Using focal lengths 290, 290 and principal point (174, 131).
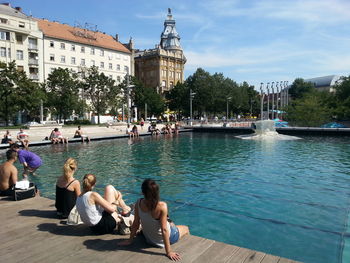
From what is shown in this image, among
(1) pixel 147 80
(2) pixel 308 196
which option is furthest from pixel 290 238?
(1) pixel 147 80

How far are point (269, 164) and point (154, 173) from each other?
20.8 ft

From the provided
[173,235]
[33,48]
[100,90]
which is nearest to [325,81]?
[100,90]

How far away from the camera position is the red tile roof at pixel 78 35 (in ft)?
209

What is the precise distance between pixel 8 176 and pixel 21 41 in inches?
2247

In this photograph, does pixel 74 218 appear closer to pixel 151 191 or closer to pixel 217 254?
pixel 151 191

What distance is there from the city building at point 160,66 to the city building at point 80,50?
18.3 m

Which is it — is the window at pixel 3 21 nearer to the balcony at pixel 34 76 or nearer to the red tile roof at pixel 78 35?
the red tile roof at pixel 78 35

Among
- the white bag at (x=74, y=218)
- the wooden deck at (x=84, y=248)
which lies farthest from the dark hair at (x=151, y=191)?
the white bag at (x=74, y=218)

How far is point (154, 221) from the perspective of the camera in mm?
4402

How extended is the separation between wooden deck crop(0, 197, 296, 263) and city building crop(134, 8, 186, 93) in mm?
91339

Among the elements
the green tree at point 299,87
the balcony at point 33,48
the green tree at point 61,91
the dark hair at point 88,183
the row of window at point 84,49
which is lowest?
the dark hair at point 88,183

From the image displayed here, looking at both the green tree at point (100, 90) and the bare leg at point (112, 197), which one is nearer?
the bare leg at point (112, 197)

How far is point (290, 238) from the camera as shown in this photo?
21.8 ft

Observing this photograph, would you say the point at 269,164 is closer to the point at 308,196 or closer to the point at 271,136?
the point at 308,196
